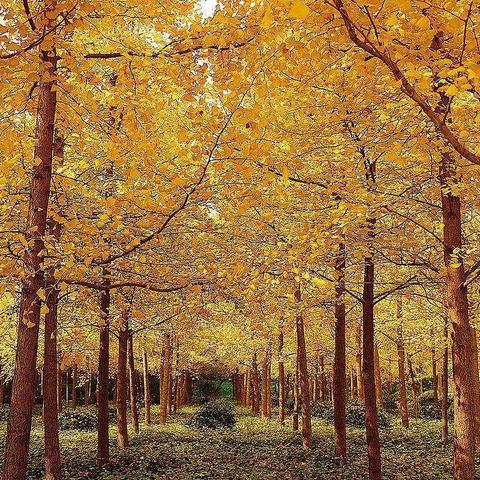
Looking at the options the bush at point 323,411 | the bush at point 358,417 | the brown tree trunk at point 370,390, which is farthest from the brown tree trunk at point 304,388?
the bush at point 323,411

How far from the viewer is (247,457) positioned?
41.4ft

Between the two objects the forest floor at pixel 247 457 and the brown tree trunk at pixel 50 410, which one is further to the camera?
the forest floor at pixel 247 457

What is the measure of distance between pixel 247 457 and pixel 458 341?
8.82 meters

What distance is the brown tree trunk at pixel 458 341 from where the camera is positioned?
5.25 metres

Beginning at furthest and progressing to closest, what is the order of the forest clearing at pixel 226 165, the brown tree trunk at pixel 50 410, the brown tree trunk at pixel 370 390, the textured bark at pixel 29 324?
1. the brown tree trunk at pixel 370 390
2. the brown tree trunk at pixel 50 410
3. the textured bark at pixel 29 324
4. the forest clearing at pixel 226 165

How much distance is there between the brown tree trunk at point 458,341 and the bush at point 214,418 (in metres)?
16.3

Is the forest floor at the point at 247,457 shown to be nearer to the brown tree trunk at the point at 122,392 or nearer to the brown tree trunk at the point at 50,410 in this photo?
the brown tree trunk at the point at 122,392

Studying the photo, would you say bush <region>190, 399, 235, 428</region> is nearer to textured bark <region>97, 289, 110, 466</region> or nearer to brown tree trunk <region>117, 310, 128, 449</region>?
brown tree trunk <region>117, 310, 128, 449</region>

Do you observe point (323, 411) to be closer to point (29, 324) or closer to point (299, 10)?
point (29, 324)

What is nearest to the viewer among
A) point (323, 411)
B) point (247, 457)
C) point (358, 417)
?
point (247, 457)

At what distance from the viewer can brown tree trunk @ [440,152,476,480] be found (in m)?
5.25

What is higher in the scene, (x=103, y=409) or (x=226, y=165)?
(x=226, y=165)

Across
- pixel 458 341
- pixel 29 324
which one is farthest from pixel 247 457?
pixel 29 324

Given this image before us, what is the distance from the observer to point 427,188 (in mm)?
6395
